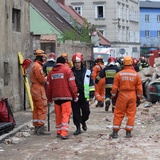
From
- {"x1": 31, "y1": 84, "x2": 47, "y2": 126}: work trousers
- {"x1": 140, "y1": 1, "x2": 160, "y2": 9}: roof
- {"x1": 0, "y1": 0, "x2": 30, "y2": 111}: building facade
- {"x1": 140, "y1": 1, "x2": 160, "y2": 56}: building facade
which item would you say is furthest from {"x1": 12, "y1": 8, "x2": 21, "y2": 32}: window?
{"x1": 140, "y1": 1, "x2": 160, "y2": 9}: roof

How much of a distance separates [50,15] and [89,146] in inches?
1618

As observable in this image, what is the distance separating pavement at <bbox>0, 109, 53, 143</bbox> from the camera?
1250cm

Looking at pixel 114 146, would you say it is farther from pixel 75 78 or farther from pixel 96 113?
pixel 96 113

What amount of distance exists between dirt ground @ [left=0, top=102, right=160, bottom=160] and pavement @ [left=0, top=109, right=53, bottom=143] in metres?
0.16

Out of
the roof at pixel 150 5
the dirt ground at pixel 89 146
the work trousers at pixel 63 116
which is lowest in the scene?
the dirt ground at pixel 89 146

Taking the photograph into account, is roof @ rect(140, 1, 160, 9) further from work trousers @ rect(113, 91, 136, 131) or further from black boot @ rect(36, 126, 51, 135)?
work trousers @ rect(113, 91, 136, 131)

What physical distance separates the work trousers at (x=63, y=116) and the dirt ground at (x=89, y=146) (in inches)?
8.7

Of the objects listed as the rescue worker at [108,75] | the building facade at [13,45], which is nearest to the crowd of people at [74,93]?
the building facade at [13,45]

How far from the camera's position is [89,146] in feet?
37.2

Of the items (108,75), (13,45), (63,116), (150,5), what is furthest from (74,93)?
(150,5)

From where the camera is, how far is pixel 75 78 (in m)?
12.9

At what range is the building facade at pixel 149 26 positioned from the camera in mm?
93062

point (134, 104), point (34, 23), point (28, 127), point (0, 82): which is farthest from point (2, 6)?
point (34, 23)

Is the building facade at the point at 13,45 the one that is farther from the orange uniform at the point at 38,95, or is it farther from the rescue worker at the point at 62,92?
the rescue worker at the point at 62,92
